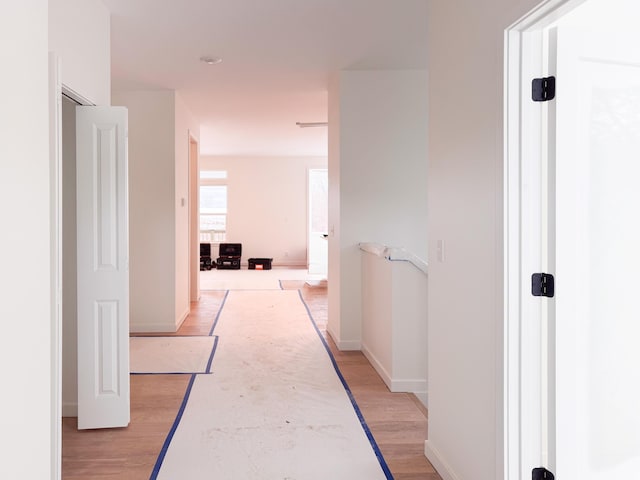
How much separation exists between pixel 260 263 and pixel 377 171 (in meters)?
7.44

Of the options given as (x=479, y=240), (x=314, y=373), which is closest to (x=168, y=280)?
(x=314, y=373)

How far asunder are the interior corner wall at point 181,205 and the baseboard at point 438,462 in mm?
3755

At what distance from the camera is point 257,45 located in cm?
416

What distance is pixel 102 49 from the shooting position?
328cm

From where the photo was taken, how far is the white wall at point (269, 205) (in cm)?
1238

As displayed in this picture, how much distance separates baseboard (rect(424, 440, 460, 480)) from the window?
34.3 feet

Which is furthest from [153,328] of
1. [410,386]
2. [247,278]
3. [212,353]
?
[247,278]
